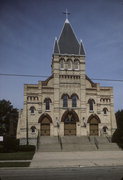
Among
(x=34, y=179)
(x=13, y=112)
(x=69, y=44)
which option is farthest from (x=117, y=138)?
(x=13, y=112)

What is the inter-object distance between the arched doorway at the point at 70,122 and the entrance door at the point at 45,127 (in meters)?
2.40

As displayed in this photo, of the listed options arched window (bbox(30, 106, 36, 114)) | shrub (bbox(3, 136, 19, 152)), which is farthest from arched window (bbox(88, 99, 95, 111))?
shrub (bbox(3, 136, 19, 152))

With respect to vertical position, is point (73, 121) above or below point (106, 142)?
above

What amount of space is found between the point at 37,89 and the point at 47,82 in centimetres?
192

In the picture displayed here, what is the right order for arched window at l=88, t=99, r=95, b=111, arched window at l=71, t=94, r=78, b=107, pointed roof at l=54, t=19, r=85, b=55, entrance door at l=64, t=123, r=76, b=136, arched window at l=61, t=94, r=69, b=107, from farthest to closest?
pointed roof at l=54, t=19, r=85, b=55, arched window at l=88, t=99, r=95, b=111, arched window at l=71, t=94, r=78, b=107, arched window at l=61, t=94, r=69, b=107, entrance door at l=64, t=123, r=76, b=136

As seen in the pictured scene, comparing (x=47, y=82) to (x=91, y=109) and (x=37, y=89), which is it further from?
(x=91, y=109)

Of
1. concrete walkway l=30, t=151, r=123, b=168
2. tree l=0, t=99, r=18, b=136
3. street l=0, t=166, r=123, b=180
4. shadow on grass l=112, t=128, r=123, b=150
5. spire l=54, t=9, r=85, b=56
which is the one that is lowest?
concrete walkway l=30, t=151, r=123, b=168

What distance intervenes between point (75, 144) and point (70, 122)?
272 inches

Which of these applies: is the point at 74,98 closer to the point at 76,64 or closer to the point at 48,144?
the point at 76,64

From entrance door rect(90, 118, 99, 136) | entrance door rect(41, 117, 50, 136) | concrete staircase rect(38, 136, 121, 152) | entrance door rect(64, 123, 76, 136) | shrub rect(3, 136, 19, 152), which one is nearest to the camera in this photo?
shrub rect(3, 136, 19, 152)

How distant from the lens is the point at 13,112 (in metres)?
57.6

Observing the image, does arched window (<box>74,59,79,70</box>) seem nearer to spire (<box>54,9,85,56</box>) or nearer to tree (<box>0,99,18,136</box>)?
spire (<box>54,9,85,56</box>)

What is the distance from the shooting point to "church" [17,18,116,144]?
128ft

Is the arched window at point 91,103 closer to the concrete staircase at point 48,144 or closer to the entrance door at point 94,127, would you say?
the entrance door at point 94,127
